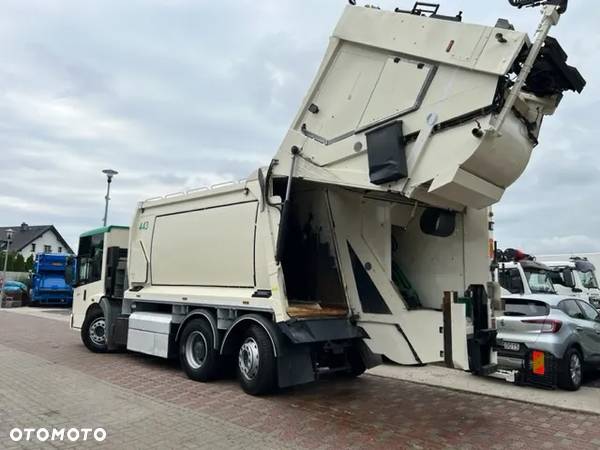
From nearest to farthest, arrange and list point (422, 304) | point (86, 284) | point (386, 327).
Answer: point (386, 327) → point (422, 304) → point (86, 284)

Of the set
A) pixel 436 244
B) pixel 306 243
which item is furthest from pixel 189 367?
pixel 436 244

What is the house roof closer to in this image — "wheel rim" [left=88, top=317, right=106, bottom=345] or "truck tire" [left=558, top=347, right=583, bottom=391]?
"wheel rim" [left=88, top=317, right=106, bottom=345]

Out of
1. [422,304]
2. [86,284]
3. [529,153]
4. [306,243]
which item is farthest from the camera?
[86,284]

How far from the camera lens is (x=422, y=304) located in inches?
269

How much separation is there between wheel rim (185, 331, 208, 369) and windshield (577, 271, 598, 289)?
1170 centimetres

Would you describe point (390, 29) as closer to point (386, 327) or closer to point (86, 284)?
point (386, 327)

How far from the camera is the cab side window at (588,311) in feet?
28.3

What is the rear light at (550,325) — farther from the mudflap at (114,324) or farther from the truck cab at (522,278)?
the mudflap at (114,324)

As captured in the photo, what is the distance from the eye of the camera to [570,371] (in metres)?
7.50

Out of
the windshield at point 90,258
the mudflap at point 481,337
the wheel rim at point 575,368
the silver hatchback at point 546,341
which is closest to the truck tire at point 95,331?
the windshield at point 90,258

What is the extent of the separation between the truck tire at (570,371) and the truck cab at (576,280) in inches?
178

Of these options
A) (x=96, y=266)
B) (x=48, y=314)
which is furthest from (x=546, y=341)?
(x=48, y=314)

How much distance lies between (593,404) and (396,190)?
4.13 meters

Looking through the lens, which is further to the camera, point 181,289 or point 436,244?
point 181,289
